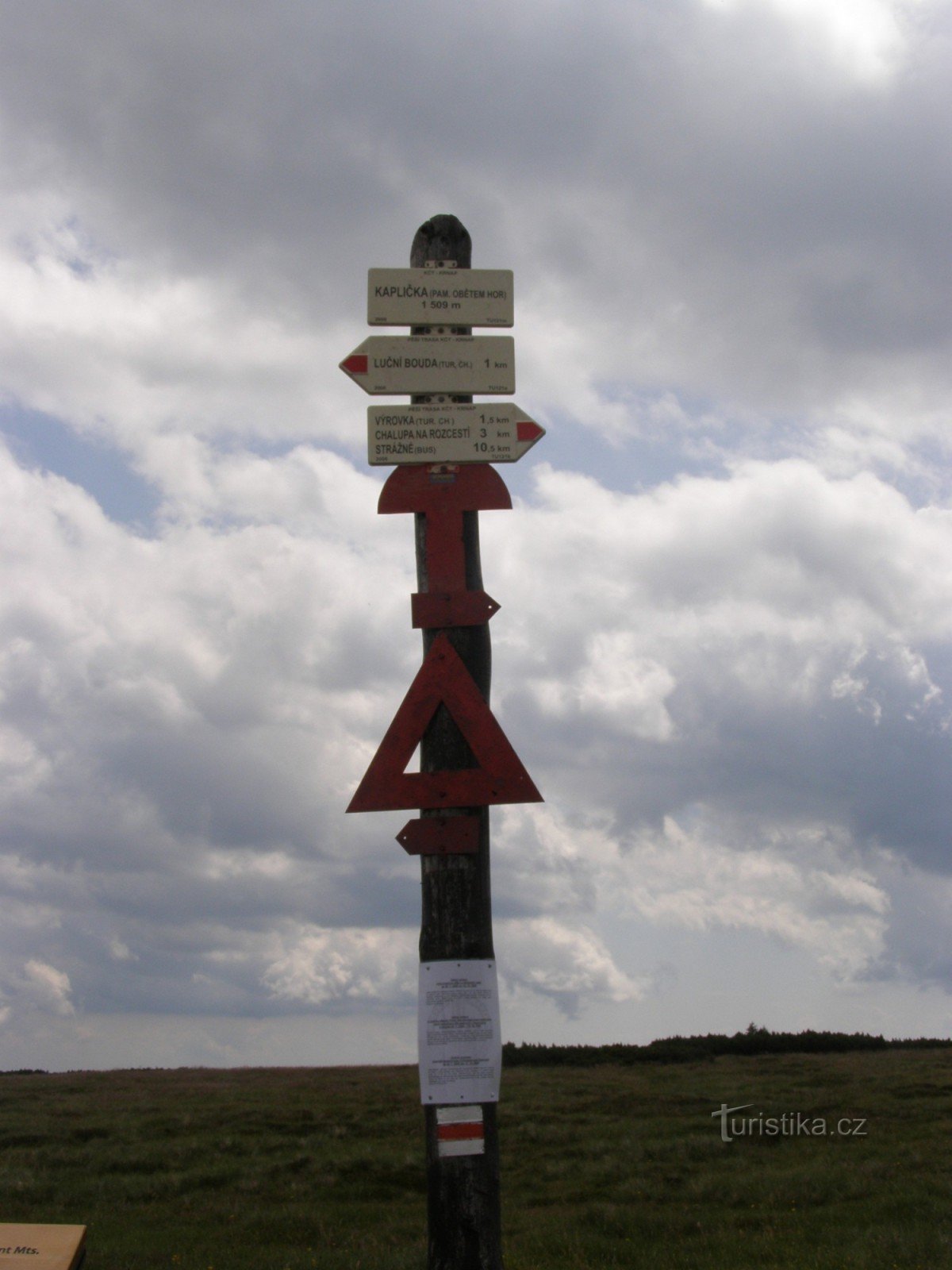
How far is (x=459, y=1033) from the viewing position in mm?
6656

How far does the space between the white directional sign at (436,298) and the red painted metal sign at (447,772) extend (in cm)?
229

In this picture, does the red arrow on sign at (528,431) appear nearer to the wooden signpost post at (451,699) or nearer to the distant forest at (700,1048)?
the wooden signpost post at (451,699)

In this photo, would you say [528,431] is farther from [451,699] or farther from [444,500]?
[451,699]

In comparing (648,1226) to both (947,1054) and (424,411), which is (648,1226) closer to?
(424,411)

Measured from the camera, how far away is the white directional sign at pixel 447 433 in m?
7.64

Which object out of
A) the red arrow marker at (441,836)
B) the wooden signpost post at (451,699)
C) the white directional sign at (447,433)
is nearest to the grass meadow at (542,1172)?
the wooden signpost post at (451,699)

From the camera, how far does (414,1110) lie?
22.9 meters

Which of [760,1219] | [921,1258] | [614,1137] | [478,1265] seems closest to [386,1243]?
[760,1219]

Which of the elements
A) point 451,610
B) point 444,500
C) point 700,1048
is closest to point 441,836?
point 451,610

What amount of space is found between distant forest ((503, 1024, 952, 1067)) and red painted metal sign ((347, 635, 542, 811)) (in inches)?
1079

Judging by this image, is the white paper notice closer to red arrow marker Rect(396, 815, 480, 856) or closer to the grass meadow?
red arrow marker Rect(396, 815, 480, 856)

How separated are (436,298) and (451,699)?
110 inches

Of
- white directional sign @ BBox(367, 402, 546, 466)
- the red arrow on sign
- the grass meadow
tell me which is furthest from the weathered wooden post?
the grass meadow

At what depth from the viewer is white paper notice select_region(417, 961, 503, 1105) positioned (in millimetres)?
6621
